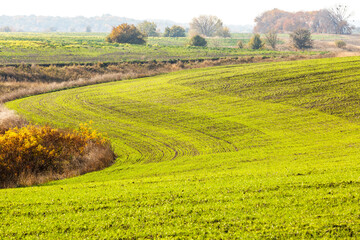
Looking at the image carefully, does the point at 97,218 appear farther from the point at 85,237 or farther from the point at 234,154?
the point at 234,154

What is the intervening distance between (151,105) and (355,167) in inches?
1113

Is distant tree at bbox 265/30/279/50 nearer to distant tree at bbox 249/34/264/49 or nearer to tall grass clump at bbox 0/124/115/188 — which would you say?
distant tree at bbox 249/34/264/49

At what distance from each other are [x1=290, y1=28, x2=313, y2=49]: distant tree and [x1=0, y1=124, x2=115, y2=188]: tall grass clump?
265 feet

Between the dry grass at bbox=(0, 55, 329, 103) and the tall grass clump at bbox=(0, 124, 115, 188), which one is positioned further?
the dry grass at bbox=(0, 55, 329, 103)

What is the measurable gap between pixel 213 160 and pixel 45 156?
1152cm

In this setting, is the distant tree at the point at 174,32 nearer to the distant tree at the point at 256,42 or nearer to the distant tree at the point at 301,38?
the distant tree at the point at 256,42

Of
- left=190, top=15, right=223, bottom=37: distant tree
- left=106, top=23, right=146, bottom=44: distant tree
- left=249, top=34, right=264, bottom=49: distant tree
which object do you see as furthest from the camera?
left=190, top=15, right=223, bottom=37: distant tree

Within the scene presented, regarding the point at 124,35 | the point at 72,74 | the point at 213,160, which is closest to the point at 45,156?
the point at 213,160

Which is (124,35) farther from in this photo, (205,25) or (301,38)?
(205,25)

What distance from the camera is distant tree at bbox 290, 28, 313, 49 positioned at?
93244 mm

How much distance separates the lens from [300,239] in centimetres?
1015

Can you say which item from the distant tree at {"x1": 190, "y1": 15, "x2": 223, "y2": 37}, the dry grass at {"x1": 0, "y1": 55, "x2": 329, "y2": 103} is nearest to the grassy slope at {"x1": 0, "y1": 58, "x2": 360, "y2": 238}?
the dry grass at {"x1": 0, "y1": 55, "x2": 329, "y2": 103}

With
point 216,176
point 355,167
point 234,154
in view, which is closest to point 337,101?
point 234,154

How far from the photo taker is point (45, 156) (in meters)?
23.7
